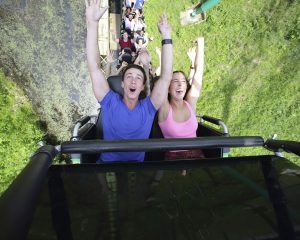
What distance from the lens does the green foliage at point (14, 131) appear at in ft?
17.9

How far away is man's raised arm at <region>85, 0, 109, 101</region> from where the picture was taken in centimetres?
207

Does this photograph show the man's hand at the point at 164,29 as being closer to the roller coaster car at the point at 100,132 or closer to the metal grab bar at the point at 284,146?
the roller coaster car at the point at 100,132

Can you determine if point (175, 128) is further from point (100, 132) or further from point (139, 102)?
point (100, 132)

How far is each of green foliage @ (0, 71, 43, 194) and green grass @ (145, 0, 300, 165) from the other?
2.71 metres

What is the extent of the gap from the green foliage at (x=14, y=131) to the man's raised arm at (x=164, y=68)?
149 inches

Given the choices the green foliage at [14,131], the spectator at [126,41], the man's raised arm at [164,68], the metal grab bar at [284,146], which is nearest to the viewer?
the metal grab bar at [284,146]

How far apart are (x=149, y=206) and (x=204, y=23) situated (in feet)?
16.5

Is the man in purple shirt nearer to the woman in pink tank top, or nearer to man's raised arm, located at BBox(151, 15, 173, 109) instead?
man's raised arm, located at BBox(151, 15, 173, 109)

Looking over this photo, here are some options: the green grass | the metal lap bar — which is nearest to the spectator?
the green grass

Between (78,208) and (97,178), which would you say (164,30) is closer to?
(97,178)

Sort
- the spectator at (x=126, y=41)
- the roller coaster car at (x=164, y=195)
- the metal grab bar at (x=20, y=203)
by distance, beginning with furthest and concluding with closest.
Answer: the spectator at (x=126, y=41), the roller coaster car at (x=164, y=195), the metal grab bar at (x=20, y=203)

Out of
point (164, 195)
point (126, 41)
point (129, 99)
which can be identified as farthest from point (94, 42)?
point (126, 41)

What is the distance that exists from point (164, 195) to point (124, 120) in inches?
41.0

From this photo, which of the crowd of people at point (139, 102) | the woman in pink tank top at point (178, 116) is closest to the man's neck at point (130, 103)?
the crowd of people at point (139, 102)
